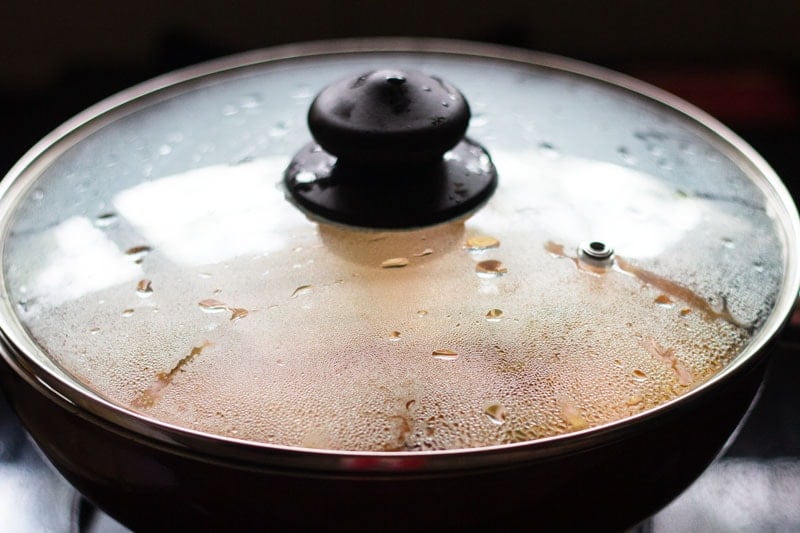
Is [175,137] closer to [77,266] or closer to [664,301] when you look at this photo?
[77,266]

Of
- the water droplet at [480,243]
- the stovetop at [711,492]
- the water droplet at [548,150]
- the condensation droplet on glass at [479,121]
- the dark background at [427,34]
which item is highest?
the condensation droplet on glass at [479,121]

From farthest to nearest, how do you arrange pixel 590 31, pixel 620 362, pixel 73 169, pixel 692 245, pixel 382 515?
pixel 590 31 → pixel 73 169 → pixel 692 245 → pixel 620 362 → pixel 382 515

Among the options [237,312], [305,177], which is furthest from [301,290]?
[305,177]

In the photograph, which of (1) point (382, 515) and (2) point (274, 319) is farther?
(2) point (274, 319)

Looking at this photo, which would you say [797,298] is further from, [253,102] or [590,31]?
[590,31]

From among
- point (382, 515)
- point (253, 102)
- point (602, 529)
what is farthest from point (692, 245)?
point (253, 102)

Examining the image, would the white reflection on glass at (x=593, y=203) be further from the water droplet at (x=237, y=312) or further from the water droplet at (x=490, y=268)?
the water droplet at (x=237, y=312)

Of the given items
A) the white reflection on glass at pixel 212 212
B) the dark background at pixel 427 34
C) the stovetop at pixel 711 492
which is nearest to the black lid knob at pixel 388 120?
the white reflection on glass at pixel 212 212
